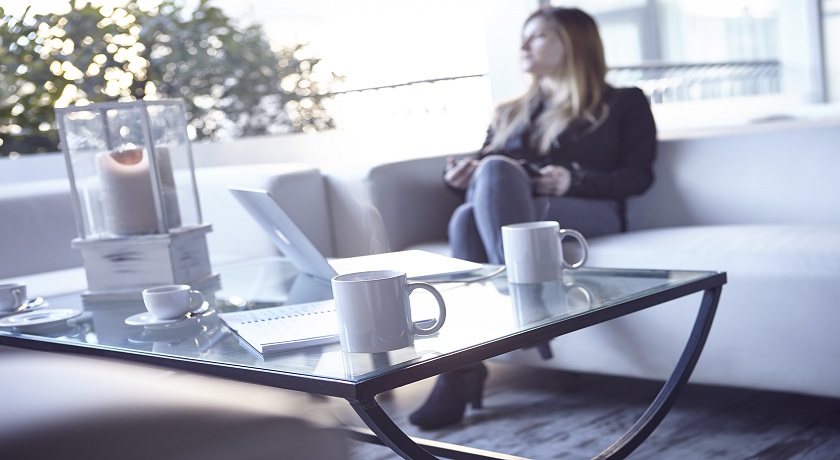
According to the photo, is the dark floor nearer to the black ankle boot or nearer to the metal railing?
the black ankle boot

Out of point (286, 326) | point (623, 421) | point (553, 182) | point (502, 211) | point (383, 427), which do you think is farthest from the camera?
point (553, 182)

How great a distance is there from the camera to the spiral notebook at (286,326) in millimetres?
1052

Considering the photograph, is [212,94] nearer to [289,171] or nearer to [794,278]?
[289,171]

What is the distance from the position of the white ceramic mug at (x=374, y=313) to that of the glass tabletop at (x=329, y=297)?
0.04 feet

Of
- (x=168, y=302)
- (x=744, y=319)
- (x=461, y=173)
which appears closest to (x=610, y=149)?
(x=461, y=173)

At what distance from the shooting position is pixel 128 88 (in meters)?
3.85

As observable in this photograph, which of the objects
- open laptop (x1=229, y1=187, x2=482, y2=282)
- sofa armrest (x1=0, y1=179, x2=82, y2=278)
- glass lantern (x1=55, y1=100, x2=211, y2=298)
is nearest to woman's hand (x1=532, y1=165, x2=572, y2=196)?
open laptop (x1=229, y1=187, x2=482, y2=282)

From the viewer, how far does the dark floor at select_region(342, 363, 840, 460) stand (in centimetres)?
171

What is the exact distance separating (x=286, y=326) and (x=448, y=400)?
0.88m

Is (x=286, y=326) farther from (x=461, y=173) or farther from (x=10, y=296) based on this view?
(x=461, y=173)

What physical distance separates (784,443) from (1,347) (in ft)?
4.49

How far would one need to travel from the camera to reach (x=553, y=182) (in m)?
2.26

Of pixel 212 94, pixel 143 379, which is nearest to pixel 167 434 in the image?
pixel 143 379

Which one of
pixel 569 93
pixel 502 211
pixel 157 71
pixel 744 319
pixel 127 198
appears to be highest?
pixel 157 71
